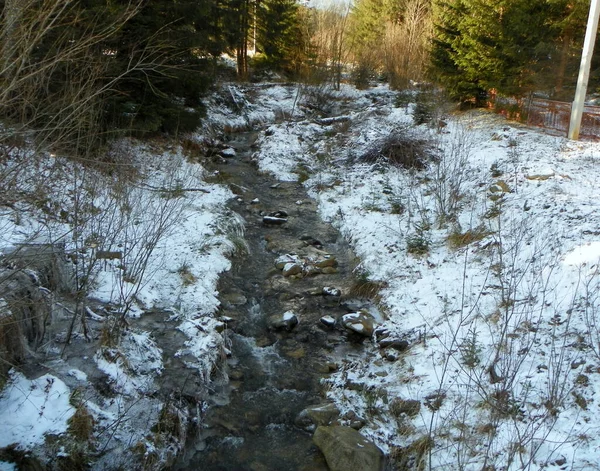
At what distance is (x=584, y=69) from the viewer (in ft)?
34.6

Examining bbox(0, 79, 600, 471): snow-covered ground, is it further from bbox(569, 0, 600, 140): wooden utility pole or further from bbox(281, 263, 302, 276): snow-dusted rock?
bbox(281, 263, 302, 276): snow-dusted rock

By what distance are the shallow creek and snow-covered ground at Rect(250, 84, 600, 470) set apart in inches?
16.8

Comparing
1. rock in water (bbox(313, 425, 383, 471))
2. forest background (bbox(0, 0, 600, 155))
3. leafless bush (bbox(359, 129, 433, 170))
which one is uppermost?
forest background (bbox(0, 0, 600, 155))

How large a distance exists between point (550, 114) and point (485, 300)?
26.5 ft

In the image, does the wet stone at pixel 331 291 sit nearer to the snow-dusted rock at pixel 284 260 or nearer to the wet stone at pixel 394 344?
the snow-dusted rock at pixel 284 260

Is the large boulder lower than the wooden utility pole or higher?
lower

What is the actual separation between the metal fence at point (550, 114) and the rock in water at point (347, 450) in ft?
31.6

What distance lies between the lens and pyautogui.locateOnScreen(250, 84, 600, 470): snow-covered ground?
4.31 meters

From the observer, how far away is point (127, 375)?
5.16 meters

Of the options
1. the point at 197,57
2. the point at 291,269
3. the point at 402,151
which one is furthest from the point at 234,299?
the point at 197,57

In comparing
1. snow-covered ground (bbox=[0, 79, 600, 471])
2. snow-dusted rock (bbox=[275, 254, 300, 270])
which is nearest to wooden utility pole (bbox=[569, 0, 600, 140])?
snow-covered ground (bbox=[0, 79, 600, 471])

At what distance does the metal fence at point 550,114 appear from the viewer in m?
11.2

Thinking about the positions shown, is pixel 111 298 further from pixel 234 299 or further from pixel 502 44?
pixel 502 44

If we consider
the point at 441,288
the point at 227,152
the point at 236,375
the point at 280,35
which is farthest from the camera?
Answer: the point at 280,35
